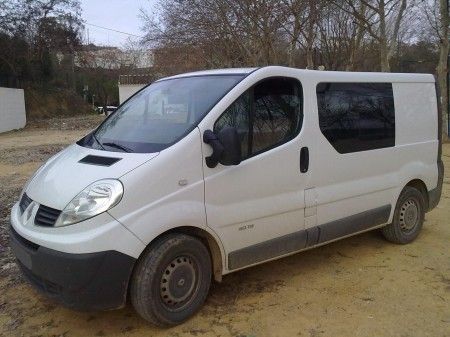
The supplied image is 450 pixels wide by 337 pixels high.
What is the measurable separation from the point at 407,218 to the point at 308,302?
2188 mm

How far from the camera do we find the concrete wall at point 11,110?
28281 mm

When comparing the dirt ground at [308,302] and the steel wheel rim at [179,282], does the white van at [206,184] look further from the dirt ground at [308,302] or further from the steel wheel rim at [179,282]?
the dirt ground at [308,302]

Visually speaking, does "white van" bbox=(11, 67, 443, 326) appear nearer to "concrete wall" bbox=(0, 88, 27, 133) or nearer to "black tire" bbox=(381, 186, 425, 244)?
"black tire" bbox=(381, 186, 425, 244)

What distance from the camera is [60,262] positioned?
3283 mm

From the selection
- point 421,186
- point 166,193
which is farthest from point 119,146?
point 421,186

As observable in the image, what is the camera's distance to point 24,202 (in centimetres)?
395

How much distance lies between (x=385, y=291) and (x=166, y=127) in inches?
95.4

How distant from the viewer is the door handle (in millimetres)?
4387

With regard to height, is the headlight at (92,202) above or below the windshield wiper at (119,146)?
below

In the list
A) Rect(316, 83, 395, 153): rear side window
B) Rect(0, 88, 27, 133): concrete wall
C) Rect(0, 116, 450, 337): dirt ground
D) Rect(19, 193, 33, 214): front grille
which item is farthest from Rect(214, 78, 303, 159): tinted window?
Rect(0, 88, 27, 133): concrete wall

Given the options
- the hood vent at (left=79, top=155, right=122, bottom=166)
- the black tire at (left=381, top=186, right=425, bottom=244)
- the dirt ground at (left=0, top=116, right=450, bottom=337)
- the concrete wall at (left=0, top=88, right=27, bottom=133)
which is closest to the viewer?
the hood vent at (left=79, top=155, right=122, bottom=166)

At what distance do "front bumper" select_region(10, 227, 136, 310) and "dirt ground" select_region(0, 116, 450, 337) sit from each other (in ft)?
1.50

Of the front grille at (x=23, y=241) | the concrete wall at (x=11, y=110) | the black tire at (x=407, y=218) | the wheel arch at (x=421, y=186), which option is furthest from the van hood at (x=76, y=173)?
the concrete wall at (x=11, y=110)

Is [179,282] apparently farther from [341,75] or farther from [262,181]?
[341,75]
